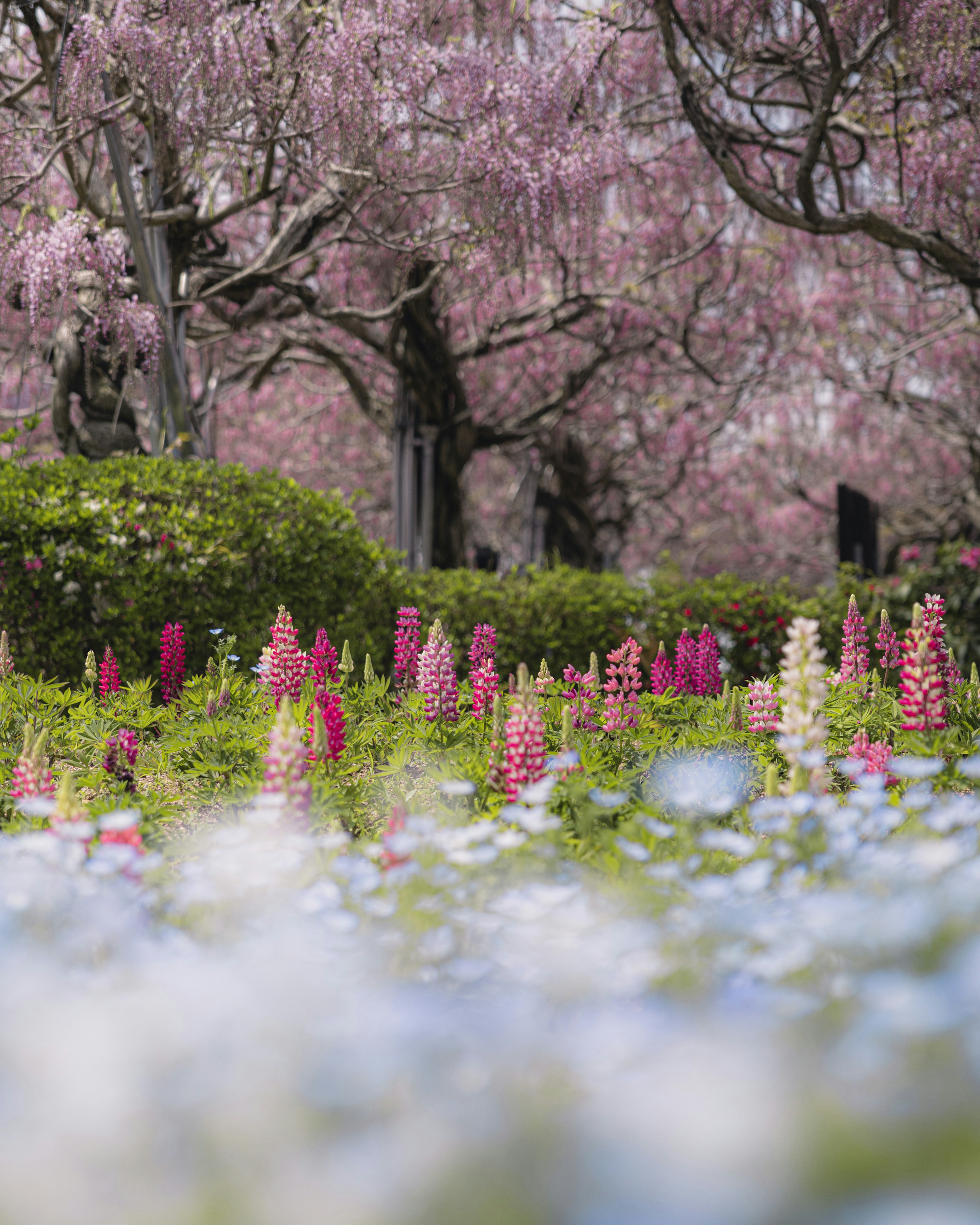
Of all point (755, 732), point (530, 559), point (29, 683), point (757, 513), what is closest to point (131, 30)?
point (29, 683)

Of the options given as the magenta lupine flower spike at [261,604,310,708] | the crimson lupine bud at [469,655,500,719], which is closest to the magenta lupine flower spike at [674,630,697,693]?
the crimson lupine bud at [469,655,500,719]

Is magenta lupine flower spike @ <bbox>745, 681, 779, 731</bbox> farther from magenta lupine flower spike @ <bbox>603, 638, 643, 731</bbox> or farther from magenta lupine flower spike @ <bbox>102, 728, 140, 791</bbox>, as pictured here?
magenta lupine flower spike @ <bbox>102, 728, 140, 791</bbox>

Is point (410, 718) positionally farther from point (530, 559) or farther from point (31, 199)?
point (530, 559)

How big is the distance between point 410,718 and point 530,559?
1226 centimetres

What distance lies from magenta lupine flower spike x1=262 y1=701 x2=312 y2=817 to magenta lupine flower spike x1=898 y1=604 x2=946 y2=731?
198 centimetres

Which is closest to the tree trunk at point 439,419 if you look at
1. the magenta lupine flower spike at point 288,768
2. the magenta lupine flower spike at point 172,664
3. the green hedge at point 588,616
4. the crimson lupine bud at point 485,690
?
the green hedge at point 588,616

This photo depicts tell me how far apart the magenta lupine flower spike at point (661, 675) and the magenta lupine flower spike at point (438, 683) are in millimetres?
1071

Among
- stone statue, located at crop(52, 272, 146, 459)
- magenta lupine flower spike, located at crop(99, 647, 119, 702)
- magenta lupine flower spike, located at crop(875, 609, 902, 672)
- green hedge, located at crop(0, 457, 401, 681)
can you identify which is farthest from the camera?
stone statue, located at crop(52, 272, 146, 459)

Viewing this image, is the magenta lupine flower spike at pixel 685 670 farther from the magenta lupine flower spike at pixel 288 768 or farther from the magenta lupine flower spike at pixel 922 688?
the magenta lupine flower spike at pixel 288 768

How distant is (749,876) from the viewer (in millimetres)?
1892

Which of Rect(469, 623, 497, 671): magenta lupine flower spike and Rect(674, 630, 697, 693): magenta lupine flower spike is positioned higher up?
Rect(469, 623, 497, 671): magenta lupine flower spike

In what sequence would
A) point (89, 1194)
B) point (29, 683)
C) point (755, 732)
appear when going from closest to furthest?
point (89, 1194) < point (755, 732) < point (29, 683)

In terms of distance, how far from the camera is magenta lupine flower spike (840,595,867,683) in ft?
13.5

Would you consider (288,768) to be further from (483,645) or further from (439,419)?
(439,419)
